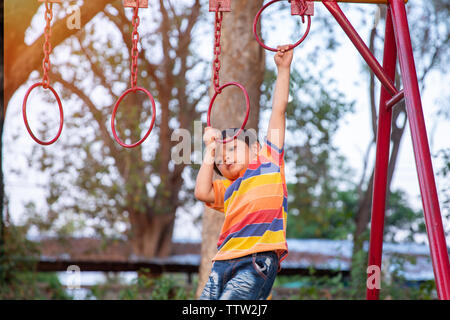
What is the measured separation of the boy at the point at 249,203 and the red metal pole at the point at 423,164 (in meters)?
0.60

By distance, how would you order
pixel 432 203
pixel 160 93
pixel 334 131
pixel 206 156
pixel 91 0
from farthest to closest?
pixel 160 93
pixel 334 131
pixel 91 0
pixel 206 156
pixel 432 203

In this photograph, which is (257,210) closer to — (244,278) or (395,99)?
(244,278)

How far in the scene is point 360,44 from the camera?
10.2ft

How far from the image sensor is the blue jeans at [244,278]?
233 centimetres

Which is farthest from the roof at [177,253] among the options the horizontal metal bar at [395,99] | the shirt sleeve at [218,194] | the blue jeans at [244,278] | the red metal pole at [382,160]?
the blue jeans at [244,278]

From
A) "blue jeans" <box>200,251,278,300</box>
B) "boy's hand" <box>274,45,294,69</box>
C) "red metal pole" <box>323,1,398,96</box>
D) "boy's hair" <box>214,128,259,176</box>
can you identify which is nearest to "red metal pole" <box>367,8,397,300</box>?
"red metal pole" <box>323,1,398,96</box>

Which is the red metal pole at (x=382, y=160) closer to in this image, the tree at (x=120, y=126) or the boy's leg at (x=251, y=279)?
the boy's leg at (x=251, y=279)

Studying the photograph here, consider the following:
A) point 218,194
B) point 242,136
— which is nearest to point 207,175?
point 218,194

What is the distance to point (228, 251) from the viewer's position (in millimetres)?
2443

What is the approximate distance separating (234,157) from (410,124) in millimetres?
868

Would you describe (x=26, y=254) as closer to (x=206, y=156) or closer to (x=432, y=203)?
(x=206, y=156)
